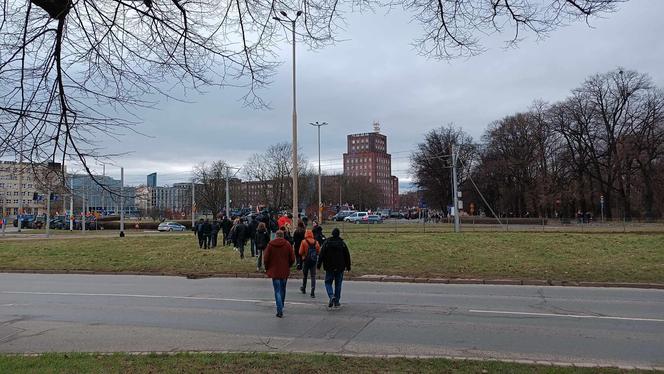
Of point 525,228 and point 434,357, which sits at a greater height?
point 525,228

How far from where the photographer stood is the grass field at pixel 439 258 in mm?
17203

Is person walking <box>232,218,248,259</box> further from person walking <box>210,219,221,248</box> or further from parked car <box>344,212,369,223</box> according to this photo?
parked car <box>344,212,369,223</box>

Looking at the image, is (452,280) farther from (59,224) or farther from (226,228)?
(59,224)

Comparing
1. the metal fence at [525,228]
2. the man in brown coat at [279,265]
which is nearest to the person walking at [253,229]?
the man in brown coat at [279,265]

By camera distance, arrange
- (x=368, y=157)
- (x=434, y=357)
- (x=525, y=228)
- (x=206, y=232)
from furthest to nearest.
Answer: (x=368, y=157), (x=525, y=228), (x=206, y=232), (x=434, y=357)

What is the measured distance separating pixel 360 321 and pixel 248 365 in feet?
12.5

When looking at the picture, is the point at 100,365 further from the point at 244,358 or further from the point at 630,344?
the point at 630,344

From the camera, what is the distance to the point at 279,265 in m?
10.5

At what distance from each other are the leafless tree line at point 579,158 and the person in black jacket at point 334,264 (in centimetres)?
5585

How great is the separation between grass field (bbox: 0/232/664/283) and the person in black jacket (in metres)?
5.98

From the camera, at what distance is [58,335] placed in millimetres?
8664

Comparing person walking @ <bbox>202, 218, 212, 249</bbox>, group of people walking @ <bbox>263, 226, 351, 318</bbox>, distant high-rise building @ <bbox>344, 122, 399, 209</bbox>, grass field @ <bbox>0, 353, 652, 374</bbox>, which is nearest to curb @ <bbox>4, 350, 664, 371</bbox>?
grass field @ <bbox>0, 353, 652, 374</bbox>

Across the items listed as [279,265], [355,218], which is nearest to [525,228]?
[279,265]

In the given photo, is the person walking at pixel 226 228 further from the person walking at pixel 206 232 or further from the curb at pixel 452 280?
the curb at pixel 452 280
